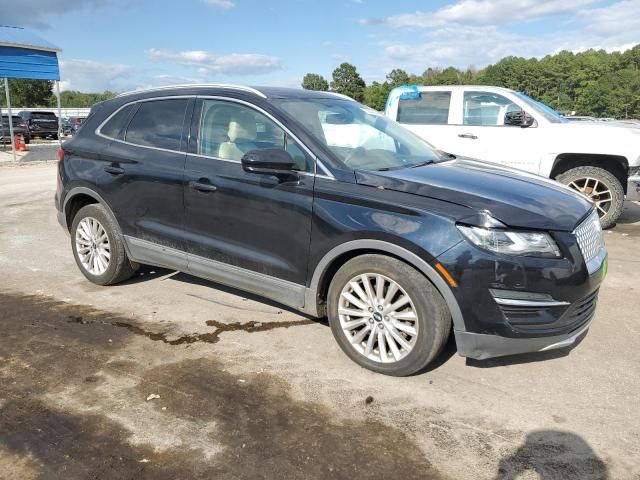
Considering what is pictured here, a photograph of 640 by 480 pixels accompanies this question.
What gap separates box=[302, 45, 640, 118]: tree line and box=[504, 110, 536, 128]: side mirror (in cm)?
9265

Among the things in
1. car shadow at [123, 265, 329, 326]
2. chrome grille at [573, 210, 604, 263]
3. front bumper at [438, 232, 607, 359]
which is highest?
chrome grille at [573, 210, 604, 263]

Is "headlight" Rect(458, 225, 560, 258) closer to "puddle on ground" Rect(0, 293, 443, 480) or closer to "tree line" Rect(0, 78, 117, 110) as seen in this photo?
"puddle on ground" Rect(0, 293, 443, 480)

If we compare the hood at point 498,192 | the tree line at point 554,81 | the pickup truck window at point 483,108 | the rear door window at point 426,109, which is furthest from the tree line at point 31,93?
the hood at point 498,192

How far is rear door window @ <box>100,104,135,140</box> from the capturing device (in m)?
4.77

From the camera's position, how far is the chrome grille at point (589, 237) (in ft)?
10.6

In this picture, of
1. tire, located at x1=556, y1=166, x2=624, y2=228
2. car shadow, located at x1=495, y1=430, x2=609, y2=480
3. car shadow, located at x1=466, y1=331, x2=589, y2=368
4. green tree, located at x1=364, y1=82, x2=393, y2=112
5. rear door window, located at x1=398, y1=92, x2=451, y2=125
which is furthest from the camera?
green tree, located at x1=364, y1=82, x2=393, y2=112

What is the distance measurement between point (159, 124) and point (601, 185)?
608 cm

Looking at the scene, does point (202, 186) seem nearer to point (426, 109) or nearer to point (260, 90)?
point (260, 90)

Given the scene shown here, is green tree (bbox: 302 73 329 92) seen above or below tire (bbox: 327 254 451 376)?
above

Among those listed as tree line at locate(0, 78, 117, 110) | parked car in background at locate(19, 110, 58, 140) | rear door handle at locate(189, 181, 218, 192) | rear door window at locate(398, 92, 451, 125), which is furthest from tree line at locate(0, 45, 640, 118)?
rear door handle at locate(189, 181, 218, 192)

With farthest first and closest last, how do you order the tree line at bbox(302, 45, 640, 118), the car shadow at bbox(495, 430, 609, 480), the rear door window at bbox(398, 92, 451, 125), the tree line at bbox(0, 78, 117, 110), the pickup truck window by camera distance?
1. the tree line at bbox(302, 45, 640, 118)
2. the tree line at bbox(0, 78, 117, 110)
3. the rear door window at bbox(398, 92, 451, 125)
4. the pickup truck window
5. the car shadow at bbox(495, 430, 609, 480)

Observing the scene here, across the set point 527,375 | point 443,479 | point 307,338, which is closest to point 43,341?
point 307,338

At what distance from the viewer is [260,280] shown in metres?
3.88

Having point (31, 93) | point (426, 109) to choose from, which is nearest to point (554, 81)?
point (31, 93)
